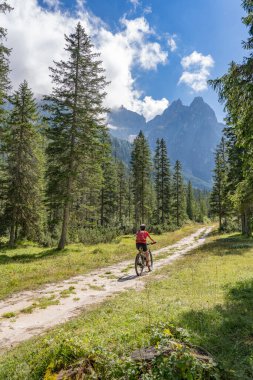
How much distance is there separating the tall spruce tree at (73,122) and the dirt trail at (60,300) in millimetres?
9344

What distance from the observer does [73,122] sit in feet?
70.8

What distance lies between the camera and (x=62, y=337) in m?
4.71

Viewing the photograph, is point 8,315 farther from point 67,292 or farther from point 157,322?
point 157,322

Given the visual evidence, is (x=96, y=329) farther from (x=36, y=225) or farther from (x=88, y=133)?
(x=36, y=225)

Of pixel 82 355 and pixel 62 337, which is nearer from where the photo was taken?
pixel 82 355

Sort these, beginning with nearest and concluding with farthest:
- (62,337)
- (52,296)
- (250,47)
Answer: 1. (62,337)
2. (52,296)
3. (250,47)

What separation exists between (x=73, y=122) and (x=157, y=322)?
18.5 m

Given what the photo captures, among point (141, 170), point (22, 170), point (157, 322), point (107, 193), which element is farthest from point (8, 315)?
point (107, 193)

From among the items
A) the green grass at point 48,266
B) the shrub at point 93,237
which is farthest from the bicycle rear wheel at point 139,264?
the shrub at point 93,237

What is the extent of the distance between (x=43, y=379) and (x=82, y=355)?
2.00 feet

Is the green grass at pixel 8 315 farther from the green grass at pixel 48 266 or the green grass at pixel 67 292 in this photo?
the green grass at pixel 48 266

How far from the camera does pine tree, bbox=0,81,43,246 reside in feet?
82.4

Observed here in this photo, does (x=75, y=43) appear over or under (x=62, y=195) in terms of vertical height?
over

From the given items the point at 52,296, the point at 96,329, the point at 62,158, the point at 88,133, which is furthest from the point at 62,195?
the point at 96,329
